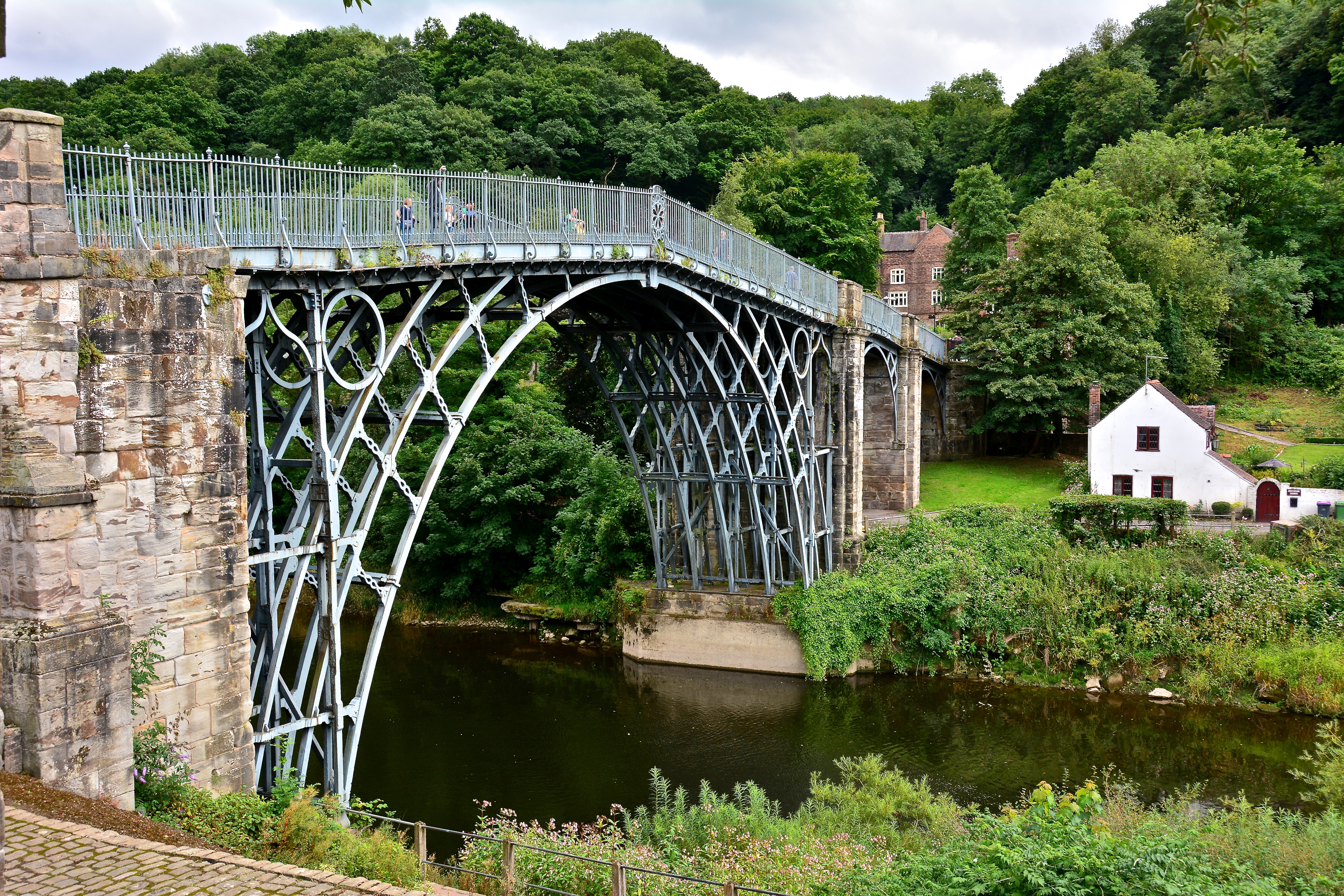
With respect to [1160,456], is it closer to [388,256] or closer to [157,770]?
[388,256]

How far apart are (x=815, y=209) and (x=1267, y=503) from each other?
2280 cm

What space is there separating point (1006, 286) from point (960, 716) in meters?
19.2

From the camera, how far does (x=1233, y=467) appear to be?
3206 cm

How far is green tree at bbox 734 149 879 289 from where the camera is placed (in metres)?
47.4

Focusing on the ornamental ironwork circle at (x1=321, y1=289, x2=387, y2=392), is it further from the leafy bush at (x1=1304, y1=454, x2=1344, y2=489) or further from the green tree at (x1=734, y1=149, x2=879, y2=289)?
the green tree at (x1=734, y1=149, x2=879, y2=289)

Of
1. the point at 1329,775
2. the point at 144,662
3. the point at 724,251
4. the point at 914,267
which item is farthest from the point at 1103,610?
the point at 914,267

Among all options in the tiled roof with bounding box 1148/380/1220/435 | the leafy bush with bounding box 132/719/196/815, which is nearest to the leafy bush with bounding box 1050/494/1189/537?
the tiled roof with bounding box 1148/380/1220/435

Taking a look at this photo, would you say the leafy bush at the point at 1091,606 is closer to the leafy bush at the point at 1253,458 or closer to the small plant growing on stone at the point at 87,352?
the leafy bush at the point at 1253,458

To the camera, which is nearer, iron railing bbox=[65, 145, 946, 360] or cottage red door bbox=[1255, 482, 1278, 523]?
iron railing bbox=[65, 145, 946, 360]

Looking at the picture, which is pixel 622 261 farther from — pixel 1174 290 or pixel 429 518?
pixel 1174 290

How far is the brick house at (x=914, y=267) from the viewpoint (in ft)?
212

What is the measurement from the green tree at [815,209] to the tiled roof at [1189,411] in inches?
644

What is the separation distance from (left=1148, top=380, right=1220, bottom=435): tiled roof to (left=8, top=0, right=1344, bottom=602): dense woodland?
3.08 m

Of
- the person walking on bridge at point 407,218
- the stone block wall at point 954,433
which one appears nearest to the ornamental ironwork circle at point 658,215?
the person walking on bridge at point 407,218
